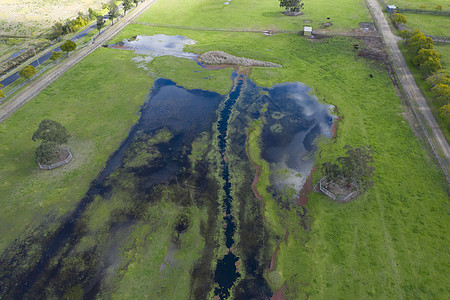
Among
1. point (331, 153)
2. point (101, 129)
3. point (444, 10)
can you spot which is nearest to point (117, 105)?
point (101, 129)

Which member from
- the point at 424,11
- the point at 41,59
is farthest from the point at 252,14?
the point at 41,59

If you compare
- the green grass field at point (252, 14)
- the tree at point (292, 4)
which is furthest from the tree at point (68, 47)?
the tree at point (292, 4)

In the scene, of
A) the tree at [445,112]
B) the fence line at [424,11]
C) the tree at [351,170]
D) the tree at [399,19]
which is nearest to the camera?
the tree at [351,170]

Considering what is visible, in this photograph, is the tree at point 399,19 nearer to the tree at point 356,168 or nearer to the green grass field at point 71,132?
the tree at point 356,168

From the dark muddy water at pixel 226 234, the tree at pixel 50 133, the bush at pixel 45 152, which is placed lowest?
the dark muddy water at pixel 226 234

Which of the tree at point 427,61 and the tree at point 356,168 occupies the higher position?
the tree at point 427,61

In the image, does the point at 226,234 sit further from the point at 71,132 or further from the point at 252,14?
the point at 252,14
